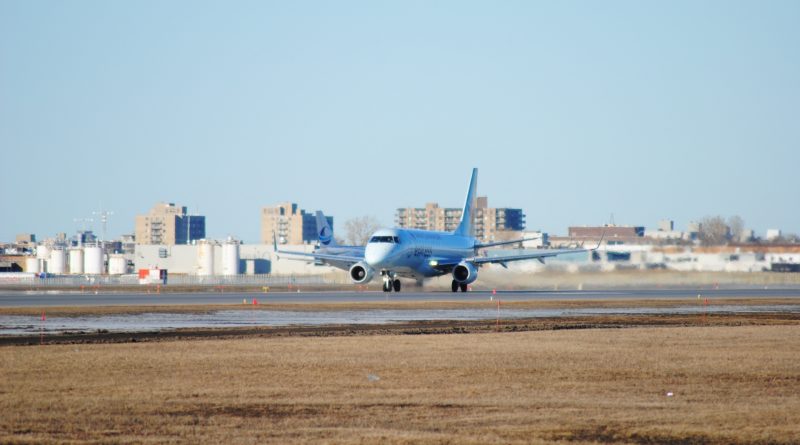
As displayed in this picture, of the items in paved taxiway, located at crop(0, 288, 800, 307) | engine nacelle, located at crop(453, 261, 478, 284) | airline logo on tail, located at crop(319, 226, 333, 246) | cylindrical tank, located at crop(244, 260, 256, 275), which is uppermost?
airline logo on tail, located at crop(319, 226, 333, 246)

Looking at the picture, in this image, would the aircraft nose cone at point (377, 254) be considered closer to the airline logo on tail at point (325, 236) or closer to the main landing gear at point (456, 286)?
the main landing gear at point (456, 286)

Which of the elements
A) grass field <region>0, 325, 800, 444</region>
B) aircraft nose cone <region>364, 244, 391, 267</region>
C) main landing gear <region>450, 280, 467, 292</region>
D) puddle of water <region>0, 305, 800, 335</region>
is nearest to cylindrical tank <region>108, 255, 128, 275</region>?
main landing gear <region>450, 280, 467, 292</region>

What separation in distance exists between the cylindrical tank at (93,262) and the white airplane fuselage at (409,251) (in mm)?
95023

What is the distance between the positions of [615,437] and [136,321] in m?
29.2

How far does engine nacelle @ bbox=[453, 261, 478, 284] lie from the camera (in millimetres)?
79750

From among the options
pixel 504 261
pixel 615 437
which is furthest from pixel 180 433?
pixel 504 261

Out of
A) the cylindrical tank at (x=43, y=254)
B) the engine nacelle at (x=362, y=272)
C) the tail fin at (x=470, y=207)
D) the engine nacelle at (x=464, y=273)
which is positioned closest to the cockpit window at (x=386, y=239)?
the engine nacelle at (x=362, y=272)

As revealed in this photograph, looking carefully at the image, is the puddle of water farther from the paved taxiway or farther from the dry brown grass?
the paved taxiway

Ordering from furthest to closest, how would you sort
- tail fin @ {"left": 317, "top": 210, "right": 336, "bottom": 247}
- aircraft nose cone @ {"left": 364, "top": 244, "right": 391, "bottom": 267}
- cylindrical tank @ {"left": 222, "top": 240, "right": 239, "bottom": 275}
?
cylindrical tank @ {"left": 222, "top": 240, "right": 239, "bottom": 275} < tail fin @ {"left": 317, "top": 210, "right": 336, "bottom": 247} < aircraft nose cone @ {"left": 364, "top": 244, "right": 391, "bottom": 267}

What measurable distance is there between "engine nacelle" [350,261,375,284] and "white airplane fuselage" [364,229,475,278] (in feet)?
6.58

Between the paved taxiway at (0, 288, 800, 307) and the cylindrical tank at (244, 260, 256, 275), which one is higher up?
the cylindrical tank at (244, 260, 256, 275)

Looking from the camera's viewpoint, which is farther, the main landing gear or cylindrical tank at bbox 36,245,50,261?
cylindrical tank at bbox 36,245,50,261

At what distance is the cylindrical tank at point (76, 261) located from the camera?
17400cm

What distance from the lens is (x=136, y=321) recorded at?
141 ft
